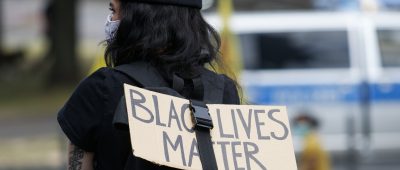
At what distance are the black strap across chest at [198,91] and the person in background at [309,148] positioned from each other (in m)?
5.58

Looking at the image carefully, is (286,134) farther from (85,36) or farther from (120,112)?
(85,36)

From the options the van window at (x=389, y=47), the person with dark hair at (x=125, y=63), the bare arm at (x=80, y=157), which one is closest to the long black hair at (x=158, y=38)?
the person with dark hair at (x=125, y=63)

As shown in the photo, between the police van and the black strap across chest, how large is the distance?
7502mm

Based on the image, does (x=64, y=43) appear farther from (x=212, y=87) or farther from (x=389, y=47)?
(x=212, y=87)

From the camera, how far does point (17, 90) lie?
1959 cm

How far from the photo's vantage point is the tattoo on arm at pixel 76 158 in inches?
102

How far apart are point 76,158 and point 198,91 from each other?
14.7 inches

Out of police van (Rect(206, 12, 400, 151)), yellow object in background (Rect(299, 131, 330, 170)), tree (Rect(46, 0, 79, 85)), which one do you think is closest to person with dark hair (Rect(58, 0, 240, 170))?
yellow object in background (Rect(299, 131, 330, 170))

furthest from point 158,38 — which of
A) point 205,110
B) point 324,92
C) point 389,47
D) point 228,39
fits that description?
point 389,47

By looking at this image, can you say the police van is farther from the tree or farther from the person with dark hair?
the tree

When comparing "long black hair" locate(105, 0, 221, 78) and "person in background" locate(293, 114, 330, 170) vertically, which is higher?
"long black hair" locate(105, 0, 221, 78)

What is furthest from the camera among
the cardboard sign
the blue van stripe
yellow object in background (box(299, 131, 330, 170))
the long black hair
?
the blue van stripe

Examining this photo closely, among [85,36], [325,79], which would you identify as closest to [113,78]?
[325,79]

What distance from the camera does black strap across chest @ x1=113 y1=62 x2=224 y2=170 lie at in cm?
248
